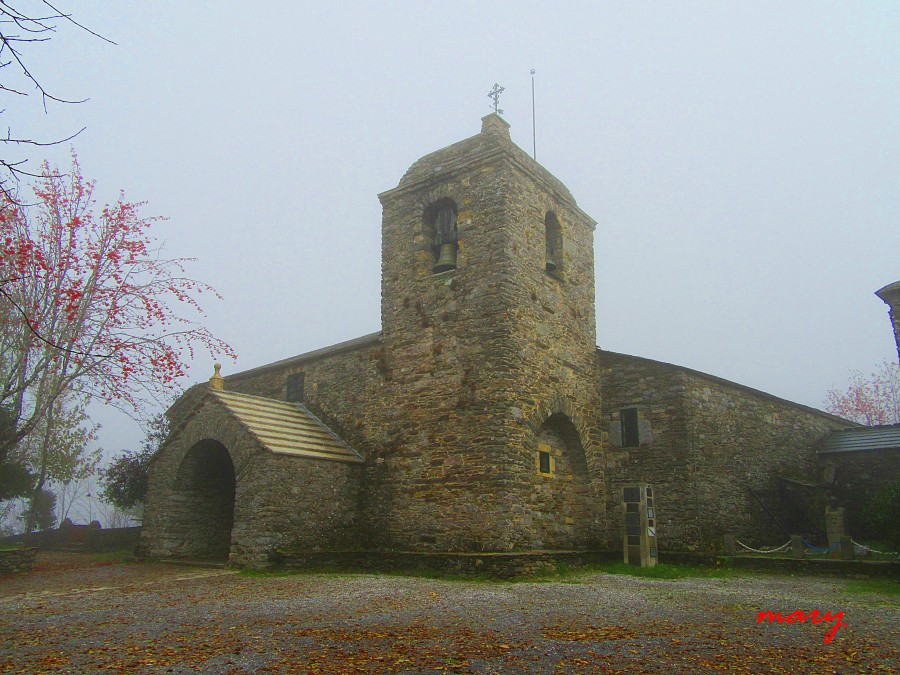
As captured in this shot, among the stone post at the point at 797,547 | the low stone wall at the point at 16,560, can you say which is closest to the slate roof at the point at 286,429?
the low stone wall at the point at 16,560

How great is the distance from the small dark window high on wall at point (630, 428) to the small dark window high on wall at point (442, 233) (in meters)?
5.11

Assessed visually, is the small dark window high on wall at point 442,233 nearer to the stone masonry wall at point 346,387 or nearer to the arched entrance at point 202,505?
the stone masonry wall at point 346,387

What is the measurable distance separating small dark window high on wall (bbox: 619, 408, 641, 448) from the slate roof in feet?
19.2

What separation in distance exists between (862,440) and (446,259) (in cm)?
1265

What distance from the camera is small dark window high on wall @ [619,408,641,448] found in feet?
47.6

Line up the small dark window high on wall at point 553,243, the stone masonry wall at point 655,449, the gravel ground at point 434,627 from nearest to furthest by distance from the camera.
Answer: the gravel ground at point 434,627
the stone masonry wall at point 655,449
the small dark window high on wall at point 553,243

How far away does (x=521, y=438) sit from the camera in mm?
12367

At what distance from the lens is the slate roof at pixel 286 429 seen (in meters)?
13.0

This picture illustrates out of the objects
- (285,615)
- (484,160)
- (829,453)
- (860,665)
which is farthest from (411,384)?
(829,453)

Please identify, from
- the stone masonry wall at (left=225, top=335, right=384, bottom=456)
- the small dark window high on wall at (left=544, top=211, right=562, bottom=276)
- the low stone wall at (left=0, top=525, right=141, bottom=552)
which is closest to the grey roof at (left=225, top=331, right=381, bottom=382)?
the stone masonry wall at (left=225, top=335, right=384, bottom=456)

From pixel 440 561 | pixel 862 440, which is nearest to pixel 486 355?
pixel 440 561

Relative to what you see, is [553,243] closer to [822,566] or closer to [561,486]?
[561,486]

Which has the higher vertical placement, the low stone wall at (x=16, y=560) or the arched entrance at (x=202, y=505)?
the arched entrance at (x=202, y=505)

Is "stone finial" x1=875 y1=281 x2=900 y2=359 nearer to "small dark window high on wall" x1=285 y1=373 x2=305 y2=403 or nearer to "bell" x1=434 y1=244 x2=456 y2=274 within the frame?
"bell" x1=434 y1=244 x2=456 y2=274
